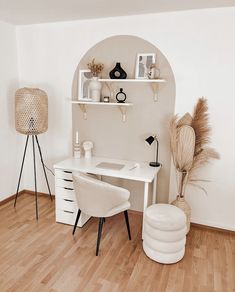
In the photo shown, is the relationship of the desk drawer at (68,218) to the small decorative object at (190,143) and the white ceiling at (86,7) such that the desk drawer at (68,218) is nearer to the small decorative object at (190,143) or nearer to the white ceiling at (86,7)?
the small decorative object at (190,143)

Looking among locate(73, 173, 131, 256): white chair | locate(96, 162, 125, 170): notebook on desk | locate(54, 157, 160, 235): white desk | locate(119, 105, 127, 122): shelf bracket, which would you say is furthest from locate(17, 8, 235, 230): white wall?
locate(73, 173, 131, 256): white chair

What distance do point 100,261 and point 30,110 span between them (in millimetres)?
1806

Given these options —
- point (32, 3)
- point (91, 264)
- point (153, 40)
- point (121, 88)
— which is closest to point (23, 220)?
point (91, 264)

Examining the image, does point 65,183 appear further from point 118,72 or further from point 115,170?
point 118,72

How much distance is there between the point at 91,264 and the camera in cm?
223

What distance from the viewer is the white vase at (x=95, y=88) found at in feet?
9.43

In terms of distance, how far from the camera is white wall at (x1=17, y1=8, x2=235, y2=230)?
2514 millimetres

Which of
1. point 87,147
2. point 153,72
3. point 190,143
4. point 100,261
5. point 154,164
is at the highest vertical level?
point 153,72

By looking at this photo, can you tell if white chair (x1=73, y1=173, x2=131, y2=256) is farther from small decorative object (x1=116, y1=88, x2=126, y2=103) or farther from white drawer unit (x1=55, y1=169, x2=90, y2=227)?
small decorative object (x1=116, y1=88, x2=126, y2=103)

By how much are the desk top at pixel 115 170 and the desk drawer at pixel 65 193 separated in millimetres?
262

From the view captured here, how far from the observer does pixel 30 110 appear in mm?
2865

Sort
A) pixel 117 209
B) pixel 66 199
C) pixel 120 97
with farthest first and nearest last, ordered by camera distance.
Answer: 1. pixel 120 97
2. pixel 66 199
3. pixel 117 209

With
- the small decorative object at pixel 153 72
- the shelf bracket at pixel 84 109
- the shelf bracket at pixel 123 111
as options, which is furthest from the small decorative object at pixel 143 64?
the shelf bracket at pixel 84 109

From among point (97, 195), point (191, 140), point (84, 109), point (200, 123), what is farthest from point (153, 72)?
point (97, 195)
